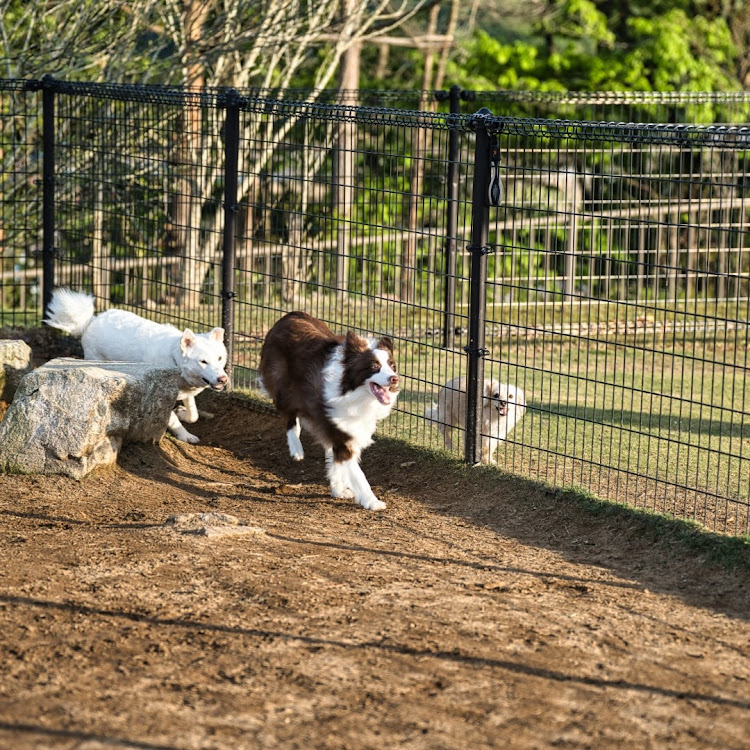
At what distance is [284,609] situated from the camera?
4941 millimetres

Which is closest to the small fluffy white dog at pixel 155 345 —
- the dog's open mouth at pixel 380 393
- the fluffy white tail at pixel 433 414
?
the fluffy white tail at pixel 433 414

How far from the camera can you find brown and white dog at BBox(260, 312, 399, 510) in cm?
676

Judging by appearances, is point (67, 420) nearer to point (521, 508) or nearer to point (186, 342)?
point (186, 342)

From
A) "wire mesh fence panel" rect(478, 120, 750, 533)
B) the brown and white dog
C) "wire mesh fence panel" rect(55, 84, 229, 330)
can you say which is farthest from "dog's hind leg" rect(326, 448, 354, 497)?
"wire mesh fence panel" rect(55, 84, 229, 330)

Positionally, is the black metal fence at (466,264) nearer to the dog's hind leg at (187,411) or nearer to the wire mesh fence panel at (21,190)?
the wire mesh fence panel at (21,190)

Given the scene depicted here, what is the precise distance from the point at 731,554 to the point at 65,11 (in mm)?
10025

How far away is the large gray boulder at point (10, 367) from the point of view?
324 inches

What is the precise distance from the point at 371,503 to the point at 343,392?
2.17 ft

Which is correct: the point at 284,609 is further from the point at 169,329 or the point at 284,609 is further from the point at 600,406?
the point at 600,406

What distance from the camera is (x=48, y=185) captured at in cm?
1036

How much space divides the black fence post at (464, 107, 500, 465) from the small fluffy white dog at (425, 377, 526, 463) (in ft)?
0.29

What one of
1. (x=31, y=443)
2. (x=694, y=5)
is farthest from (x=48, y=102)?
(x=694, y=5)

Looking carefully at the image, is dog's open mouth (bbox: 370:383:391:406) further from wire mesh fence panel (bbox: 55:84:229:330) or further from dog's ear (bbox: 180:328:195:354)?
wire mesh fence panel (bbox: 55:84:229:330)

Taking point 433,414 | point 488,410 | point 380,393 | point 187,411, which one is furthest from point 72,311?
point 488,410
